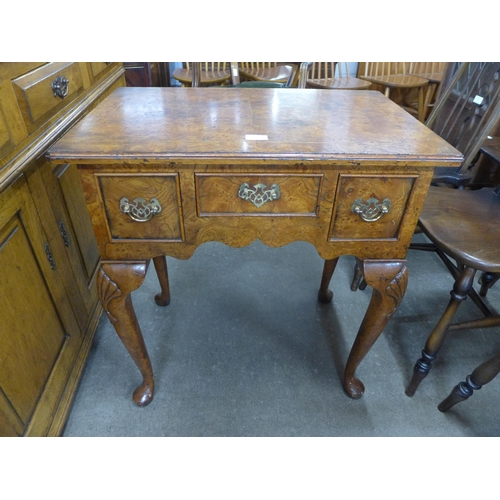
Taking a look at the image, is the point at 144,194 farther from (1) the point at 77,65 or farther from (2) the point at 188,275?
(2) the point at 188,275

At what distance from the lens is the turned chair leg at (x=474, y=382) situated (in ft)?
3.26

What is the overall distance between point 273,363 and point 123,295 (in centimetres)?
64

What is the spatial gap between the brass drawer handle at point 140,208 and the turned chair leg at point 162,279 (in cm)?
55

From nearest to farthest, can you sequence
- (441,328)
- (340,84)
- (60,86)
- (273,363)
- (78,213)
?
(60,86)
(441,328)
(78,213)
(273,363)
(340,84)

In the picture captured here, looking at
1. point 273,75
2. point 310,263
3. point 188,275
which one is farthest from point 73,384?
point 273,75

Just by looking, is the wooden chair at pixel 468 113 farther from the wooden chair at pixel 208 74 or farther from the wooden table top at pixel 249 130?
the wooden chair at pixel 208 74

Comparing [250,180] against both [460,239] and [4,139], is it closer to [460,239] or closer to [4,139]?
[4,139]

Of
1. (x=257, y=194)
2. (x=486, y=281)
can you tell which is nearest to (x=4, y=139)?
(x=257, y=194)

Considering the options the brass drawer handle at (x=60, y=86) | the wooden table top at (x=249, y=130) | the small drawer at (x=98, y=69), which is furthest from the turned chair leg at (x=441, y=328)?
the small drawer at (x=98, y=69)

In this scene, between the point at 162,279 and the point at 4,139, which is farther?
the point at 162,279

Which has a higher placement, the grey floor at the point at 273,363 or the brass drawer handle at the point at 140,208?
the brass drawer handle at the point at 140,208

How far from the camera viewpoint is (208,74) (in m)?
2.57

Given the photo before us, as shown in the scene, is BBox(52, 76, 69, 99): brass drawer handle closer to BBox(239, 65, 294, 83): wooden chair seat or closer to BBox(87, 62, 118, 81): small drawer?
BBox(87, 62, 118, 81): small drawer

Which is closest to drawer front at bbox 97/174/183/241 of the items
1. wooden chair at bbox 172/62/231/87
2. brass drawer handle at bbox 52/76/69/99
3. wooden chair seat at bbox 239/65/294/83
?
brass drawer handle at bbox 52/76/69/99
